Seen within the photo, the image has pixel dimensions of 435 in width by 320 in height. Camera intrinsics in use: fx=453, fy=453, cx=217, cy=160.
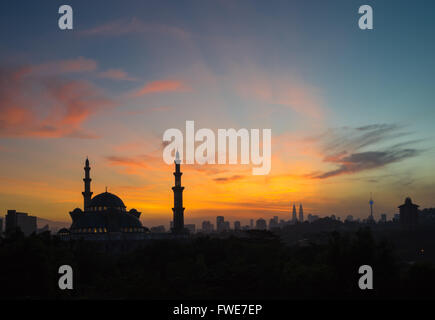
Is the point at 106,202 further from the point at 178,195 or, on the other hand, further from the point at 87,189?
Result: the point at 178,195

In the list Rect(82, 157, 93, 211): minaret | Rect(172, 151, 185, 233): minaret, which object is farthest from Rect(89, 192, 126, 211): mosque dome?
Rect(172, 151, 185, 233): minaret

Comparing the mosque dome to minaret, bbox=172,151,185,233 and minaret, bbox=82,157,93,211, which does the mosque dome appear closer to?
minaret, bbox=82,157,93,211

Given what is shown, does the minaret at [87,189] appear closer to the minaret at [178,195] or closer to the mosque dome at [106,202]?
the mosque dome at [106,202]

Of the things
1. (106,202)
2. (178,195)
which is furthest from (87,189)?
(178,195)

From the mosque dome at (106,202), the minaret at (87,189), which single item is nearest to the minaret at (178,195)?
the mosque dome at (106,202)

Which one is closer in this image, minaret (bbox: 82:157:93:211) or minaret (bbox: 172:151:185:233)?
minaret (bbox: 172:151:185:233)

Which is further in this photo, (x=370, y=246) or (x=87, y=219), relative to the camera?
(x=87, y=219)
